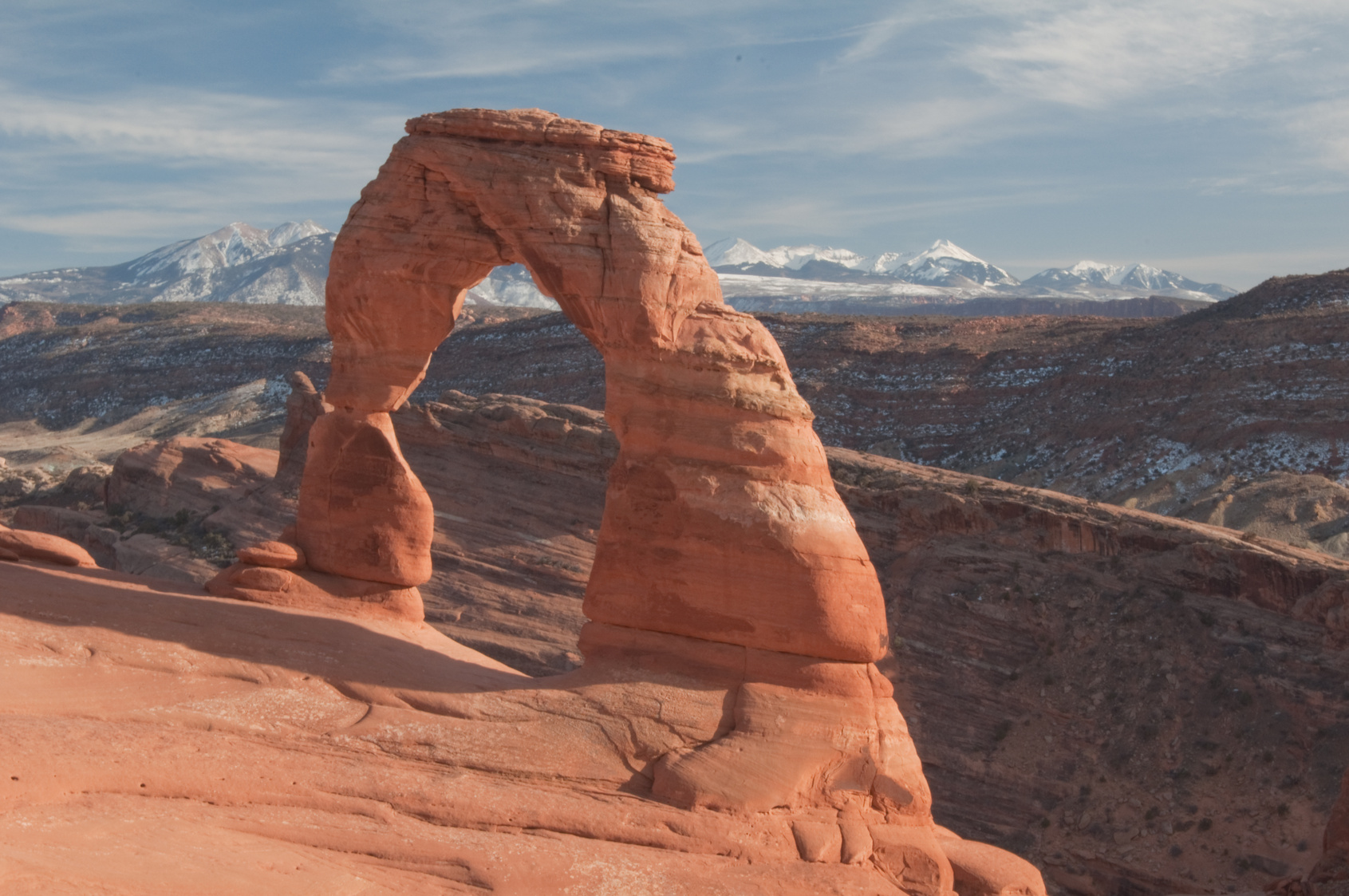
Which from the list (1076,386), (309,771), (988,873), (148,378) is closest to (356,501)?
(309,771)

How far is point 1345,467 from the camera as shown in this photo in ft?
161

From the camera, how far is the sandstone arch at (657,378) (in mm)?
15148

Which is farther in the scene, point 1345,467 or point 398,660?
point 1345,467

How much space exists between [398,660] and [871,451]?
47.5 meters

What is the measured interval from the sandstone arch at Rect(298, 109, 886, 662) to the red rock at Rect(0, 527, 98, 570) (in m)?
6.14

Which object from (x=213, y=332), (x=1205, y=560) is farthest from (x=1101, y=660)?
(x=213, y=332)

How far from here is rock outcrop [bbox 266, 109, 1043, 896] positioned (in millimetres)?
14312

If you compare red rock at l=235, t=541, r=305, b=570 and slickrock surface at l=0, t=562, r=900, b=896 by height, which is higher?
red rock at l=235, t=541, r=305, b=570

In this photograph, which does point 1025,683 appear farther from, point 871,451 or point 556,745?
point 871,451

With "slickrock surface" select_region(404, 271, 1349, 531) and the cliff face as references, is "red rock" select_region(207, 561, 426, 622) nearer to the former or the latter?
the cliff face

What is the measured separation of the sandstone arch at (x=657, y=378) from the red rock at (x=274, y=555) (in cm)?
443

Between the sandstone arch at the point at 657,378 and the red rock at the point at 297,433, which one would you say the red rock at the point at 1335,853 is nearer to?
the sandstone arch at the point at 657,378

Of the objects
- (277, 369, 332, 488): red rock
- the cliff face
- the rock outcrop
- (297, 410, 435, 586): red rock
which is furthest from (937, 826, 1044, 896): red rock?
(277, 369, 332, 488): red rock

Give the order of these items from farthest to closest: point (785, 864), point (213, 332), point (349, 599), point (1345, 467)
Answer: point (213, 332) < point (1345, 467) < point (349, 599) < point (785, 864)
